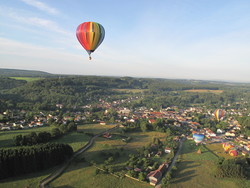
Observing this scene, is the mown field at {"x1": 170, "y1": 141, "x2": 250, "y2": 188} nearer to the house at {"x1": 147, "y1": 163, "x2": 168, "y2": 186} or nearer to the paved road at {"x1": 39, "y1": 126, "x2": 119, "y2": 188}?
the house at {"x1": 147, "y1": 163, "x2": 168, "y2": 186}

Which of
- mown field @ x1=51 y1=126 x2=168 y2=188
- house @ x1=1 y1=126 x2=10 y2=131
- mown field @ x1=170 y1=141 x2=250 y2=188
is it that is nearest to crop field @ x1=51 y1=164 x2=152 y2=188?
mown field @ x1=51 y1=126 x2=168 y2=188

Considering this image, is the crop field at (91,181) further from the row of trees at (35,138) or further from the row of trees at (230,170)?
the row of trees at (230,170)

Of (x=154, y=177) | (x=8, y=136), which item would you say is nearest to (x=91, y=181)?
(x=154, y=177)

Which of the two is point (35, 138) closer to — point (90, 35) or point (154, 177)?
point (90, 35)

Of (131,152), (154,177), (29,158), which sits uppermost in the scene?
(29,158)

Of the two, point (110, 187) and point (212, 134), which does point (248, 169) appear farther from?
point (110, 187)
